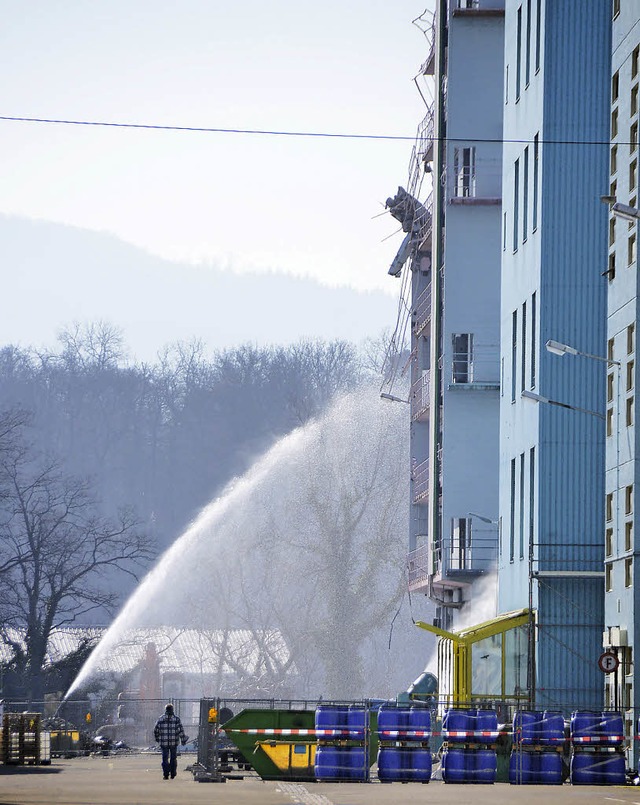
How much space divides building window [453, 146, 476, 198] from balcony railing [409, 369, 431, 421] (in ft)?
25.0

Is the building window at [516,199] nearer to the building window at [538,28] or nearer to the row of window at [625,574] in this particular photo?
the building window at [538,28]

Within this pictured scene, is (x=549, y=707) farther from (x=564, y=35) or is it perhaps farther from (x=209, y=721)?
(x=564, y=35)

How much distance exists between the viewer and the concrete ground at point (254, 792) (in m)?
28.2

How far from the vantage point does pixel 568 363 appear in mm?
51031

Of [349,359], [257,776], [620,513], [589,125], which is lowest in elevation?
[257,776]

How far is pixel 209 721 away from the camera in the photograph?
3984cm

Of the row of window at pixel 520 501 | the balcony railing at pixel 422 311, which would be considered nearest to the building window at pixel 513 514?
the row of window at pixel 520 501

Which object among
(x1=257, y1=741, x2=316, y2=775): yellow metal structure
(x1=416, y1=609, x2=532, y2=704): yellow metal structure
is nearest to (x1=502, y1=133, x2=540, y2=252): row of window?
(x1=416, y1=609, x2=532, y2=704): yellow metal structure

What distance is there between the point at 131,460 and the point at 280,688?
66.0 m

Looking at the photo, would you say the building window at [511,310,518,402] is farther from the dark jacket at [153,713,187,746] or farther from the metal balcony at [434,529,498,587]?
the dark jacket at [153,713,187,746]

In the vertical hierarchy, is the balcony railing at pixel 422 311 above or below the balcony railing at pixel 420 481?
above

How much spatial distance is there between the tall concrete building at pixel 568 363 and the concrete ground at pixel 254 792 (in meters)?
12.7

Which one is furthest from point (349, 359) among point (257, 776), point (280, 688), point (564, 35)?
point (257, 776)

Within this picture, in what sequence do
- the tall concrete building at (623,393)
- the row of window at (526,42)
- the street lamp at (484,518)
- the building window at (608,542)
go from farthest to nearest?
1. the street lamp at (484,518)
2. the row of window at (526,42)
3. the building window at (608,542)
4. the tall concrete building at (623,393)
